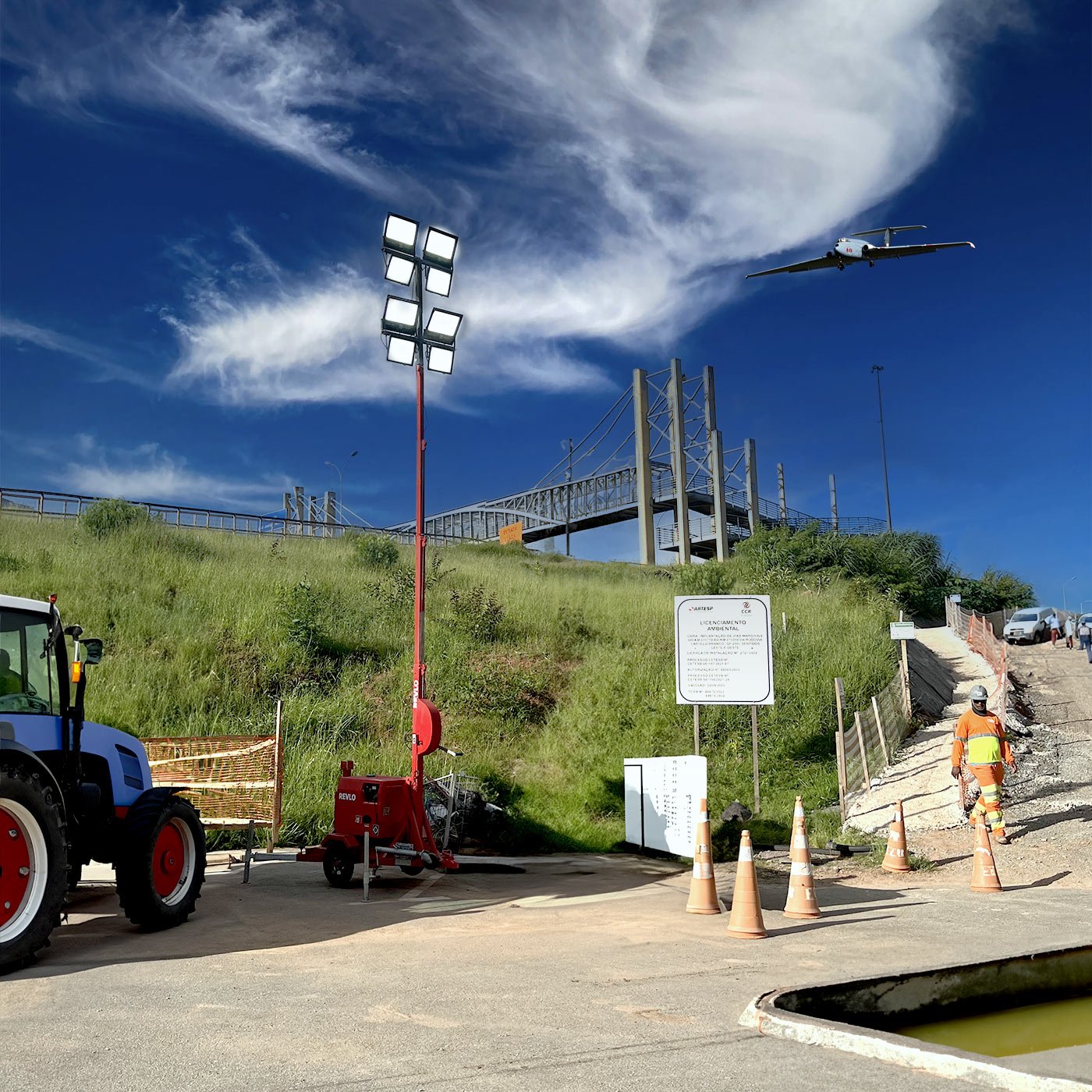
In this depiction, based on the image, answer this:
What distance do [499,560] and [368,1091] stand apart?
36.4 metres

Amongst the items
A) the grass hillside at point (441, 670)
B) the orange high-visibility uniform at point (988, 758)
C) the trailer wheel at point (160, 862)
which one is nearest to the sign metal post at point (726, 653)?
the grass hillside at point (441, 670)

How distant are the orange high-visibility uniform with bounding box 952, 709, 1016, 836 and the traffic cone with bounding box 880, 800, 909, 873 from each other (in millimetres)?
1019

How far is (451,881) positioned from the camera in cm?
1113

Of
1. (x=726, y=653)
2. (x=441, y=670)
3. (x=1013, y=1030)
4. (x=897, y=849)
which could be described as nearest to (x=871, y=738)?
(x=726, y=653)

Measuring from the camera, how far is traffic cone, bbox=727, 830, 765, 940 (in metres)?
7.43

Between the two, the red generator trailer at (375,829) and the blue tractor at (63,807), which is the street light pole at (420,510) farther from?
the blue tractor at (63,807)

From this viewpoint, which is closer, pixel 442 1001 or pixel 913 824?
pixel 442 1001

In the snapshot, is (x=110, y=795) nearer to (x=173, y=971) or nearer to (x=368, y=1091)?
(x=173, y=971)

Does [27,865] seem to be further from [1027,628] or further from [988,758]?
[1027,628]

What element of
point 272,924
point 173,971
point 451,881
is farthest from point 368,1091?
point 451,881

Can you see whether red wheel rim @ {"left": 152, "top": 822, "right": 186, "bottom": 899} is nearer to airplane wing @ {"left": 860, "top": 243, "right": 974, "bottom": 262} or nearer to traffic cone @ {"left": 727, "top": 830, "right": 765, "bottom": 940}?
traffic cone @ {"left": 727, "top": 830, "right": 765, "bottom": 940}

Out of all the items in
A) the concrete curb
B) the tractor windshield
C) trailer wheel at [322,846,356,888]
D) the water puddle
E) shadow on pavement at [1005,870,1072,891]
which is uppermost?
the tractor windshield

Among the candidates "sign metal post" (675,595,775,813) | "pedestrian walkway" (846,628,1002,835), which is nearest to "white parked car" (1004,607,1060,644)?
"pedestrian walkway" (846,628,1002,835)

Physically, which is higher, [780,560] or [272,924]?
[780,560]
